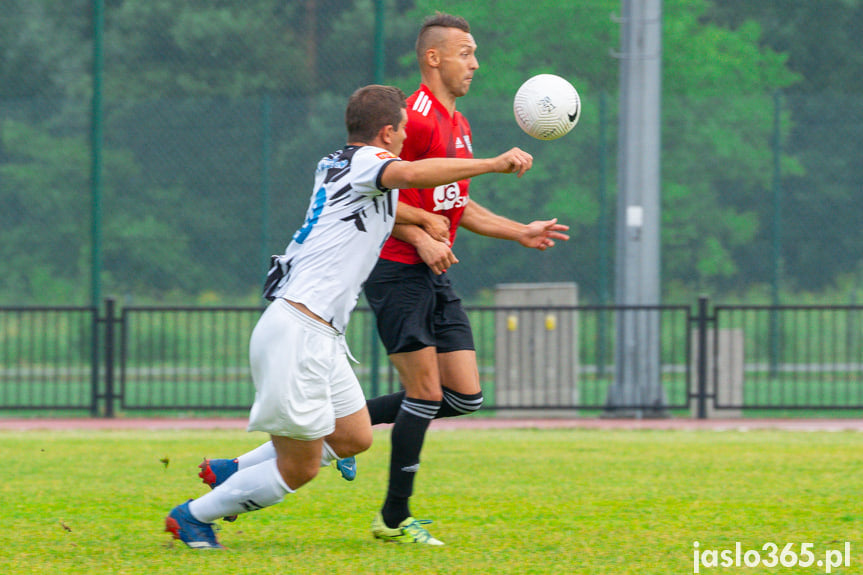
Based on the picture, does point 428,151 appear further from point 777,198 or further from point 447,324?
Result: point 777,198

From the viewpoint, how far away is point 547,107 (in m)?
5.59

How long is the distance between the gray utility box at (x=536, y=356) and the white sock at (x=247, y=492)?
287 inches

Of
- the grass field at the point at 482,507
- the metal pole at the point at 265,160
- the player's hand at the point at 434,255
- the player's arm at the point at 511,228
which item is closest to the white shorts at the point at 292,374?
the grass field at the point at 482,507

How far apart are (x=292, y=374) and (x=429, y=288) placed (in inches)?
40.9

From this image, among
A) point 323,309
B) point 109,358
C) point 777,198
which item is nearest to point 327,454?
point 323,309


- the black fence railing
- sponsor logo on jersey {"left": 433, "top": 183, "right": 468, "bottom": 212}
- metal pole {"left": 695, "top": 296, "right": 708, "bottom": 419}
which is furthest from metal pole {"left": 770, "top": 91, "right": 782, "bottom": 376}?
sponsor logo on jersey {"left": 433, "top": 183, "right": 468, "bottom": 212}

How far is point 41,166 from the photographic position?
608 inches

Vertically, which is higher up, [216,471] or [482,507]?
[216,471]

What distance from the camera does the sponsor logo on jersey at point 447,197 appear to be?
565cm

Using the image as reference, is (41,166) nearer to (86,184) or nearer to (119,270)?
(86,184)

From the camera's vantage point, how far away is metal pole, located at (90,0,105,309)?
12.8 m

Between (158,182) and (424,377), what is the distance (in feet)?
34.1

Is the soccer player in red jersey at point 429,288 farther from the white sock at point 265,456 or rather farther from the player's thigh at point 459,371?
the white sock at point 265,456

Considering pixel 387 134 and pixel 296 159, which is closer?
pixel 387 134
